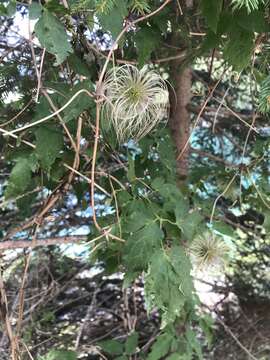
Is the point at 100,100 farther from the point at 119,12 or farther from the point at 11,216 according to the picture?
the point at 11,216

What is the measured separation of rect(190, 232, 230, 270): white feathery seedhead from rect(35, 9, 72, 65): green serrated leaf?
0.46 metres

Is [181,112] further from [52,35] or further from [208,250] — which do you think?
[52,35]

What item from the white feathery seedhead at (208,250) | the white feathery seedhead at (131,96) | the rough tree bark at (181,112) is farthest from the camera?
the rough tree bark at (181,112)

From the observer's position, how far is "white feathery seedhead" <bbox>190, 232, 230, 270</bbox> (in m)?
1.03

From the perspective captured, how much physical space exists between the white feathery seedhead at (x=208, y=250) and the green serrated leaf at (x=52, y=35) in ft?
1.49

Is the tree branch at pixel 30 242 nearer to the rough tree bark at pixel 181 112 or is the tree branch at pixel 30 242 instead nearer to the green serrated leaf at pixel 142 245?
the green serrated leaf at pixel 142 245

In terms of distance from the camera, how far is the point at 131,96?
869 millimetres

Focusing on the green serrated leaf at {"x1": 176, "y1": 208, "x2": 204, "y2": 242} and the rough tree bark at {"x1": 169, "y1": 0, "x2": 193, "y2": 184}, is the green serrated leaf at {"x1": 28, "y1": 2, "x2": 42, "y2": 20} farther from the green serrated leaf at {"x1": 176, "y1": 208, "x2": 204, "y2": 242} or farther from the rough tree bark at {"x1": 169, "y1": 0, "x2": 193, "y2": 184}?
the rough tree bark at {"x1": 169, "y1": 0, "x2": 193, "y2": 184}

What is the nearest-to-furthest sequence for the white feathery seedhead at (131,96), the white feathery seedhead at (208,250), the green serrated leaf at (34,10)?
the green serrated leaf at (34,10) < the white feathery seedhead at (131,96) < the white feathery seedhead at (208,250)

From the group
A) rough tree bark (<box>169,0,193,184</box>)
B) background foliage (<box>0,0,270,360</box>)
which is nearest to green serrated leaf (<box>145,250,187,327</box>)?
background foliage (<box>0,0,270,360</box>)

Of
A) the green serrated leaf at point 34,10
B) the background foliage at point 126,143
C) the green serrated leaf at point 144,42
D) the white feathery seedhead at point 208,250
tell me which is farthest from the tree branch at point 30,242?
the green serrated leaf at point 34,10

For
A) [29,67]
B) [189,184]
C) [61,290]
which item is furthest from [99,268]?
[29,67]

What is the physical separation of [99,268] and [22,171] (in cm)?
87

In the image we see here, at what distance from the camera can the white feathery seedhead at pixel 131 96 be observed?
33.7 inches
